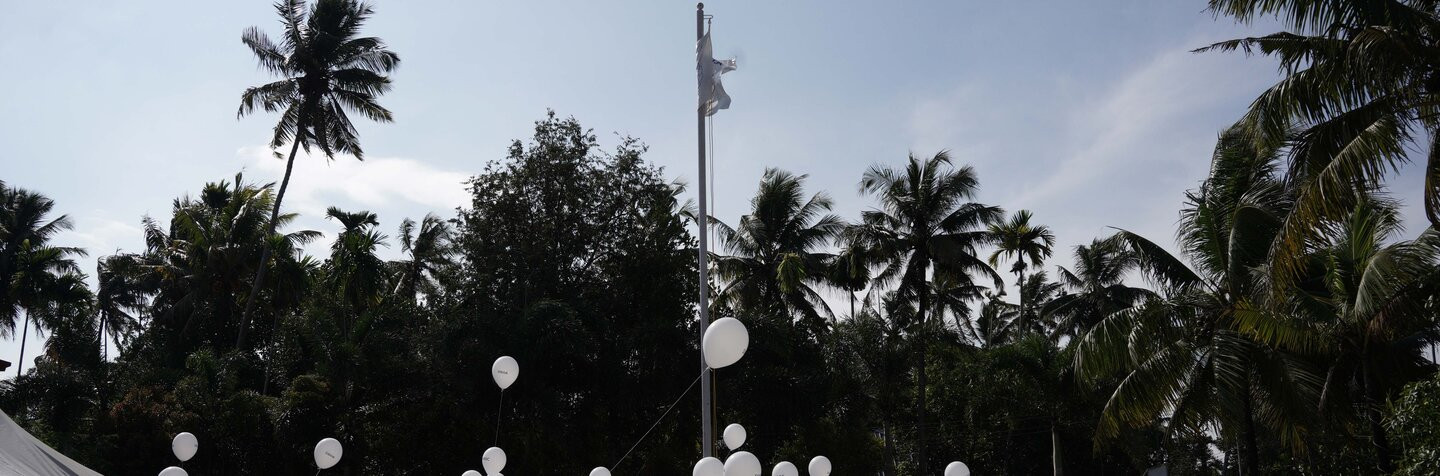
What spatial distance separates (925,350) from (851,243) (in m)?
3.52

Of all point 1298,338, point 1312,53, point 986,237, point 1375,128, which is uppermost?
point 986,237

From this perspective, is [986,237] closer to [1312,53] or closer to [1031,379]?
[1031,379]

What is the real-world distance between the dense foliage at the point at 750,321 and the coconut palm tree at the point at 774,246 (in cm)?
8

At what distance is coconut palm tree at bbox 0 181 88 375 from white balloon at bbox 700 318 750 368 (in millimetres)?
25991

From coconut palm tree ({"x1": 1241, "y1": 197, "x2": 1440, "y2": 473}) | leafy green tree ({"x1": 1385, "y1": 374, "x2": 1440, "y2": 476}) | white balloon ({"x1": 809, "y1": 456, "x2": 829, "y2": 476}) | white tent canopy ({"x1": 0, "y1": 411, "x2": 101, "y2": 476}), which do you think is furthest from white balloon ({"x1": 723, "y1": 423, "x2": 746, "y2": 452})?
white tent canopy ({"x1": 0, "y1": 411, "x2": 101, "y2": 476})

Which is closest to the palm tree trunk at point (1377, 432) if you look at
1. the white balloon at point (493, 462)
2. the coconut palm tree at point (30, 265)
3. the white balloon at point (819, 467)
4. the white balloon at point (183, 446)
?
the white balloon at point (819, 467)

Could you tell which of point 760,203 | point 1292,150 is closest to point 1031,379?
point 760,203

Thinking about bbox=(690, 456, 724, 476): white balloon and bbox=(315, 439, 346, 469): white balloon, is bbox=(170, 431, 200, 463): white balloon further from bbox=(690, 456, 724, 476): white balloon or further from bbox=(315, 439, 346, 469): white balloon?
bbox=(690, 456, 724, 476): white balloon

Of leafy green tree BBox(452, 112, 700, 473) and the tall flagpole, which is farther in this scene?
leafy green tree BBox(452, 112, 700, 473)

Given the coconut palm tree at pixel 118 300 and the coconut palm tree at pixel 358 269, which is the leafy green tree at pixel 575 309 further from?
the coconut palm tree at pixel 118 300

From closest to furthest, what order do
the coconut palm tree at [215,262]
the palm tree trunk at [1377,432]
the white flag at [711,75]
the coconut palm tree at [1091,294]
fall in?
1. the white flag at [711,75]
2. the palm tree trunk at [1377,432]
3. the coconut palm tree at [215,262]
4. the coconut palm tree at [1091,294]

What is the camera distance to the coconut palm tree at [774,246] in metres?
27.3

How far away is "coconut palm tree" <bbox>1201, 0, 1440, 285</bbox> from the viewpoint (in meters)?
8.84

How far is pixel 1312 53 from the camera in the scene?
424 inches
